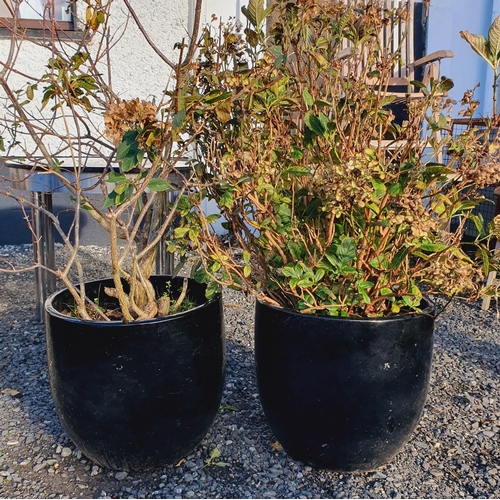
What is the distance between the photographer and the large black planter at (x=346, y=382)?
156 cm

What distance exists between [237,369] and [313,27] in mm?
1495

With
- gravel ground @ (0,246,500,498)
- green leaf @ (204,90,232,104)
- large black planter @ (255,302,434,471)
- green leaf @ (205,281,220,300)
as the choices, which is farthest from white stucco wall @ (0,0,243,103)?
large black planter @ (255,302,434,471)

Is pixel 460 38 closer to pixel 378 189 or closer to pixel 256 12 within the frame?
pixel 256 12

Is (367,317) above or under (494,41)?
under

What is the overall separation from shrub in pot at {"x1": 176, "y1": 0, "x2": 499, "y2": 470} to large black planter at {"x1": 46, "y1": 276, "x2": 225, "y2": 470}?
0.69ft

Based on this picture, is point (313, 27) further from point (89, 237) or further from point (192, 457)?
point (89, 237)

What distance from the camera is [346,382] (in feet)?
5.16

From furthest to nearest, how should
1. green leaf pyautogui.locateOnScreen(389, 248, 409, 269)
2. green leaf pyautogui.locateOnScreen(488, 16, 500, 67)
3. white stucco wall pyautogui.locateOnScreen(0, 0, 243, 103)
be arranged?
white stucco wall pyautogui.locateOnScreen(0, 0, 243, 103), green leaf pyautogui.locateOnScreen(389, 248, 409, 269), green leaf pyautogui.locateOnScreen(488, 16, 500, 67)

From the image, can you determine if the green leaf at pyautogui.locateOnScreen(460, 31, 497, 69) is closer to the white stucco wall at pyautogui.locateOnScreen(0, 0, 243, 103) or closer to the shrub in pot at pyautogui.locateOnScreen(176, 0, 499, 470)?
the shrub in pot at pyautogui.locateOnScreen(176, 0, 499, 470)

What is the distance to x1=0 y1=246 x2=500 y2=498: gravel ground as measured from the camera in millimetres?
1674

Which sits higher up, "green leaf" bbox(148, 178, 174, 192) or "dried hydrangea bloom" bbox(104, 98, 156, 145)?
"dried hydrangea bloom" bbox(104, 98, 156, 145)

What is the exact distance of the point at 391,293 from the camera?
5.11 feet

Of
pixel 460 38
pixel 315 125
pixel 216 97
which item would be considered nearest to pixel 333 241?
pixel 315 125

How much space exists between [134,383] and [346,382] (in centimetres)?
61
